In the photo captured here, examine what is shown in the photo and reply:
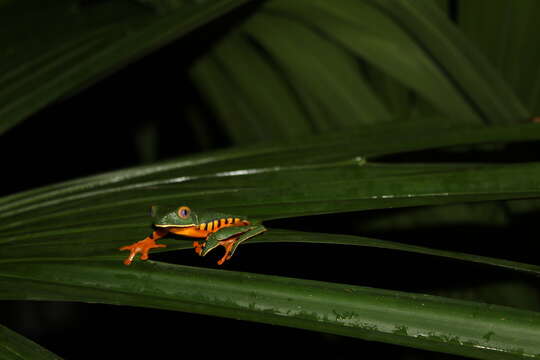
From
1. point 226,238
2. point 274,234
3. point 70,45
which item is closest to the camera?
point 274,234

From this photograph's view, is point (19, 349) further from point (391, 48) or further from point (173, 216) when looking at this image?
point (391, 48)

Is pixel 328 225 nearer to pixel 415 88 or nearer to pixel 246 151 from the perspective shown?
pixel 415 88

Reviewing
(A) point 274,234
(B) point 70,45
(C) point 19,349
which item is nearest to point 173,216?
(A) point 274,234

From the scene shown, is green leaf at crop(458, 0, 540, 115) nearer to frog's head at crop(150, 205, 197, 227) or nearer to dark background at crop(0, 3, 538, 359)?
dark background at crop(0, 3, 538, 359)

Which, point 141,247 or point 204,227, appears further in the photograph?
point 204,227

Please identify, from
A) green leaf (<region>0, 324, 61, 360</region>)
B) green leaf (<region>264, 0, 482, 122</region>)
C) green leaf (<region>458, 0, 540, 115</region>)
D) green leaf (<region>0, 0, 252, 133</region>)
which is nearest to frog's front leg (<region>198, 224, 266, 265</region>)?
green leaf (<region>0, 324, 61, 360</region>)

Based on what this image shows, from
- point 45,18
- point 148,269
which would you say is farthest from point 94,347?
point 148,269

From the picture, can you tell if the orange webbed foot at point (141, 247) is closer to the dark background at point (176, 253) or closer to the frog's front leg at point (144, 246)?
the frog's front leg at point (144, 246)
